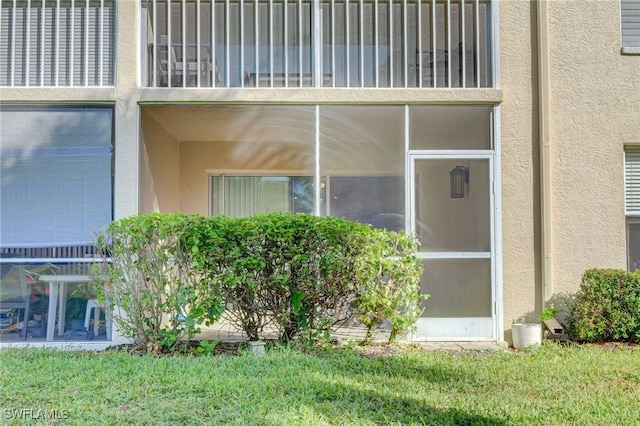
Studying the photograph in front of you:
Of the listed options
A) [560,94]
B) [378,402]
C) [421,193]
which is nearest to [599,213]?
[560,94]

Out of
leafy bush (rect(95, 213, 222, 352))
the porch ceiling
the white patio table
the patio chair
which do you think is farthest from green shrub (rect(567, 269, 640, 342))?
the patio chair

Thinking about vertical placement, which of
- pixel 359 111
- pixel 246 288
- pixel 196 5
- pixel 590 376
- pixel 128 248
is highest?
pixel 196 5

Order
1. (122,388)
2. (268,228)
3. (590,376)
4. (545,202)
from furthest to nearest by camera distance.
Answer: (545,202)
(268,228)
(590,376)
(122,388)

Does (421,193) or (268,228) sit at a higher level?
(421,193)

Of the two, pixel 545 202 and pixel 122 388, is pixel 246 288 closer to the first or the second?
pixel 122 388

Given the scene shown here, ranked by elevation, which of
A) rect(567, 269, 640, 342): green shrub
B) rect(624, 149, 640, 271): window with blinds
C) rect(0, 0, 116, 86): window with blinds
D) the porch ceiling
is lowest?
rect(567, 269, 640, 342): green shrub

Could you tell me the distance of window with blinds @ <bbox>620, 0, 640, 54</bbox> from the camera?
21.3ft

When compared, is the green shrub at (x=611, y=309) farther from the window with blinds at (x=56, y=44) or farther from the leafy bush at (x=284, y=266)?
the window with blinds at (x=56, y=44)

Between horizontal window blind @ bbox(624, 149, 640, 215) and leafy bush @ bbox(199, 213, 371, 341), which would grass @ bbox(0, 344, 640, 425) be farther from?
horizontal window blind @ bbox(624, 149, 640, 215)

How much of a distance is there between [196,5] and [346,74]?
2150mm

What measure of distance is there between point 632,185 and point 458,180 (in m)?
2.28

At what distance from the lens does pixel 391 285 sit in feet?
19.0

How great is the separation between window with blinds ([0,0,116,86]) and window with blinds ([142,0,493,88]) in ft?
2.21

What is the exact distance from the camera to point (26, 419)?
359 centimetres
